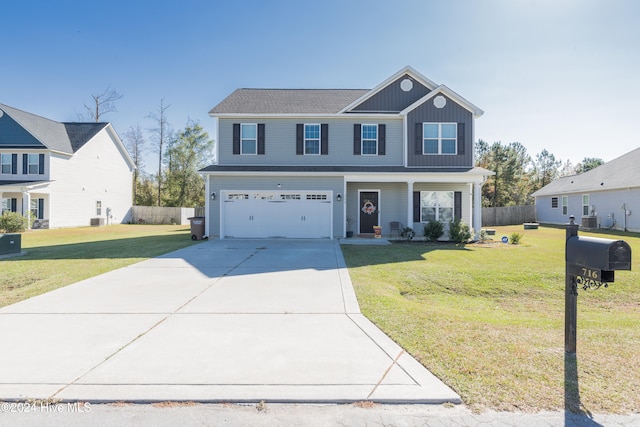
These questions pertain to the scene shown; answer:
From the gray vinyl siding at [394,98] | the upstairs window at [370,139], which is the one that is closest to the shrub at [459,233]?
the upstairs window at [370,139]

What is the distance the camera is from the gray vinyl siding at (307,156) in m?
15.2

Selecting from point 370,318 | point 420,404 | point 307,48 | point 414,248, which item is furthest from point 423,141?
point 420,404

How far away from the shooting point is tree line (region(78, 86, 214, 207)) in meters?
34.8

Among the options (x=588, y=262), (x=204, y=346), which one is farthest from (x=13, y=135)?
(x=588, y=262)

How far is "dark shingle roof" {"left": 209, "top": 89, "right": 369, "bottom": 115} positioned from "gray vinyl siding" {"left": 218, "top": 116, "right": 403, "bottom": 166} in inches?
18.9

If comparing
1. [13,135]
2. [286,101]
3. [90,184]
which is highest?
[286,101]

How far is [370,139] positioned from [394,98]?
2.36 meters

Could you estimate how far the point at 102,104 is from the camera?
33.4m

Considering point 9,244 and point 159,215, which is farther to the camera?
point 159,215

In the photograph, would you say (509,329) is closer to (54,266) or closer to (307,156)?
(54,266)

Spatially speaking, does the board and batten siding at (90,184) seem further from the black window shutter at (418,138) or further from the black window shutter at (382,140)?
the black window shutter at (418,138)

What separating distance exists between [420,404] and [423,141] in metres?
14.0

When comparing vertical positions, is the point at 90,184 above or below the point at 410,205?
above

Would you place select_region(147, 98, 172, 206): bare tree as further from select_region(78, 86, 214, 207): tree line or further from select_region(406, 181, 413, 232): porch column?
select_region(406, 181, 413, 232): porch column
